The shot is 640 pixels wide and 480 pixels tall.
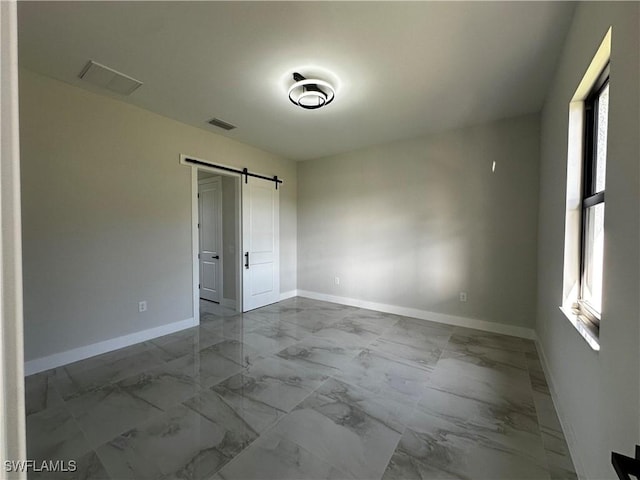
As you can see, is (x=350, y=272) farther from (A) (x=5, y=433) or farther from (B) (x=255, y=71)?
(A) (x=5, y=433)

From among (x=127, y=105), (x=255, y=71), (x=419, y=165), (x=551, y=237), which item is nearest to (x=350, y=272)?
(x=419, y=165)

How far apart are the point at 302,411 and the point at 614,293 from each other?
1939mm

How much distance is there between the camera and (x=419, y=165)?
13.5ft

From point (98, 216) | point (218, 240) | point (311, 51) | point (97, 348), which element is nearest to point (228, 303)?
point (218, 240)

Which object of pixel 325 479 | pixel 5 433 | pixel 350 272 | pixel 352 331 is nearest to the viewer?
pixel 5 433

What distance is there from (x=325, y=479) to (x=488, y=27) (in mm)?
3091

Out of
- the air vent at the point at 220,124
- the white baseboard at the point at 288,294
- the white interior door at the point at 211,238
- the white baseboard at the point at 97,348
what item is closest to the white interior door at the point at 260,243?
the white baseboard at the point at 288,294

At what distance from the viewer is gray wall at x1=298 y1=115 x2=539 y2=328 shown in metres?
3.41

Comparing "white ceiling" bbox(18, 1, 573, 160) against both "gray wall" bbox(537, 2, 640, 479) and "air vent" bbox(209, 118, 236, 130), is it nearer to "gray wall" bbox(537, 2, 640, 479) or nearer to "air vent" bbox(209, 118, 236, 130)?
"air vent" bbox(209, 118, 236, 130)

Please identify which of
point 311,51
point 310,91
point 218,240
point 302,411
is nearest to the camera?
point 302,411

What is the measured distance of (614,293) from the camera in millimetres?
1138

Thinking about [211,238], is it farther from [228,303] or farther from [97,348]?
[97,348]

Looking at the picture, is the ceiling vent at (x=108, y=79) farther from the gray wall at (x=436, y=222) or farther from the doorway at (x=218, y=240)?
the gray wall at (x=436, y=222)

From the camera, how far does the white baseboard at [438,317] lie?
3441 millimetres
